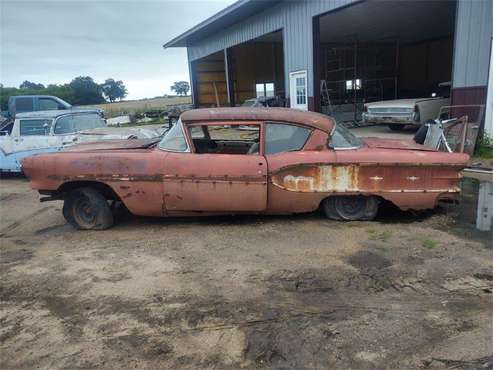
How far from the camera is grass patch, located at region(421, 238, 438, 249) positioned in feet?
14.3

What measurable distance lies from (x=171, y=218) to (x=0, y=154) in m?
6.25

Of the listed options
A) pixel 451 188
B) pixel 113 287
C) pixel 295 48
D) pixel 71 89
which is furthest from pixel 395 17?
pixel 71 89

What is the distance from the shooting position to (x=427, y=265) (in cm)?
393

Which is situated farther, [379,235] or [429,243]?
[379,235]

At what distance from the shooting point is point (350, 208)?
208 inches

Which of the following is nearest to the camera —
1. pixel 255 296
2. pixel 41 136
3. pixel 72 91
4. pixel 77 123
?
pixel 255 296

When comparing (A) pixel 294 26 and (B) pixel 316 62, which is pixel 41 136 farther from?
(A) pixel 294 26

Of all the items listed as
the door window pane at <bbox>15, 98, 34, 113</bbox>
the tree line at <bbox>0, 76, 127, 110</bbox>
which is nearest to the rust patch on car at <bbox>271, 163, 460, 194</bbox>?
the door window pane at <bbox>15, 98, 34, 113</bbox>

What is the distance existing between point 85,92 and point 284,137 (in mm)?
80049

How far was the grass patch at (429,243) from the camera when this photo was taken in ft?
14.3

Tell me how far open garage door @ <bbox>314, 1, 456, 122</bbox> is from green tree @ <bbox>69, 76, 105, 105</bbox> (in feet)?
204

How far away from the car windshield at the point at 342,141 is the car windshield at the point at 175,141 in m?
1.89

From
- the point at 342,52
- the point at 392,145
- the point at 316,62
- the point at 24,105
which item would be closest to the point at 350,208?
the point at 392,145

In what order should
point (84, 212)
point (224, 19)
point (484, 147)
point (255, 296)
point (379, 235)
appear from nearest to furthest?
point (255, 296) → point (379, 235) → point (84, 212) → point (484, 147) → point (224, 19)
